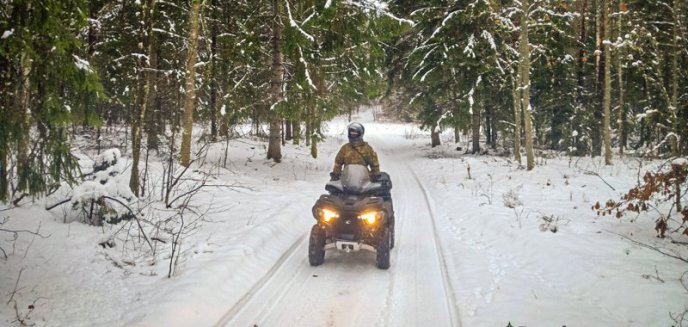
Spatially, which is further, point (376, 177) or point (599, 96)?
point (599, 96)

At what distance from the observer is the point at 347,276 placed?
6.07 meters

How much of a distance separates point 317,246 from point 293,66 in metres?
9.72

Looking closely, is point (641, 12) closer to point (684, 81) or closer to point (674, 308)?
point (684, 81)

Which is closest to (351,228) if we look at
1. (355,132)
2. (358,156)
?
(358,156)

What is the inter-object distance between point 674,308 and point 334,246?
14.0 ft

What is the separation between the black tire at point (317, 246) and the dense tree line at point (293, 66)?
3.34 meters

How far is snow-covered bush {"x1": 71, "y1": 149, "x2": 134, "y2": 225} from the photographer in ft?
21.2

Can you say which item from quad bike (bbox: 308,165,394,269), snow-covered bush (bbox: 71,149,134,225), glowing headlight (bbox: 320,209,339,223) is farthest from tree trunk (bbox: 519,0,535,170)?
snow-covered bush (bbox: 71,149,134,225)

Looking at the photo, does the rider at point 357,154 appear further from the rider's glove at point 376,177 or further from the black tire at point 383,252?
the black tire at point 383,252

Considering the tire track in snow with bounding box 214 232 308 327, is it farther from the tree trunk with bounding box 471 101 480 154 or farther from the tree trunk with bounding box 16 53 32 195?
the tree trunk with bounding box 471 101 480 154

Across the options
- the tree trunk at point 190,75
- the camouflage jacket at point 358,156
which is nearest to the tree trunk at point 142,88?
the tree trunk at point 190,75

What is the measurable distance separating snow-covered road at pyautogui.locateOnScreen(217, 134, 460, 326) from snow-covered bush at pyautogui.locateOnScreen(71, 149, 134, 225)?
2918 millimetres

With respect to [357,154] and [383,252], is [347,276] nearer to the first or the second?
[383,252]

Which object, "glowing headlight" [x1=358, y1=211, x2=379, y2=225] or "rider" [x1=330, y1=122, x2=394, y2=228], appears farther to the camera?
"rider" [x1=330, y1=122, x2=394, y2=228]
